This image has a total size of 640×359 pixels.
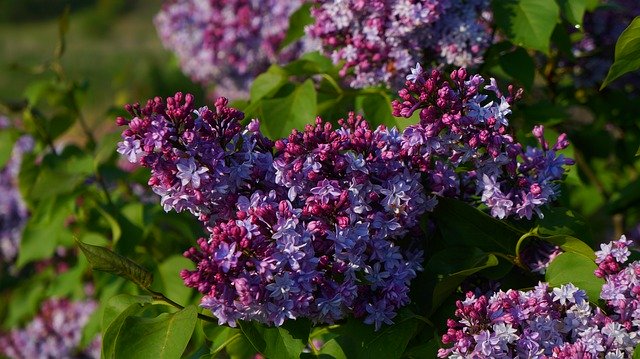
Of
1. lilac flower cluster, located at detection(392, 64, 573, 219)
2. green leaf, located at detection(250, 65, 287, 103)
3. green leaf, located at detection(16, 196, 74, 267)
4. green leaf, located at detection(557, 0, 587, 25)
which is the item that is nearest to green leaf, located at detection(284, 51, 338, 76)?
green leaf, located at detection(250, 65, 287, 103)

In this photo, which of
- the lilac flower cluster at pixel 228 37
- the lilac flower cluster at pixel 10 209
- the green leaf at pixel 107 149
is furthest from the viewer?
the lilac flower cluster at pixel 10 209

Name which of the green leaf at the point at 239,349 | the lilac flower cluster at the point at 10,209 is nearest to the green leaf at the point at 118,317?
the green leaf at the point at 239,349

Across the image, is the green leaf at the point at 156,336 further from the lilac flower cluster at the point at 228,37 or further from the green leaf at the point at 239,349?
the lilac flower cluster at the point at 228,37

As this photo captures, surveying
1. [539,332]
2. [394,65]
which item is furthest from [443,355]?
[394,65]

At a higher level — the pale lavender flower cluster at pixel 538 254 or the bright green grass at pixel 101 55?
the pale lavender flower cluster at pixel 538 254

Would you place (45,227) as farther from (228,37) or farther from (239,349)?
(239,349)

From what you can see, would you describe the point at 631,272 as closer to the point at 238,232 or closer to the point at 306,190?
the point at 306,190

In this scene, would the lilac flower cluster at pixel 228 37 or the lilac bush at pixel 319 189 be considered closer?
the lilac bush at pixel 319 189

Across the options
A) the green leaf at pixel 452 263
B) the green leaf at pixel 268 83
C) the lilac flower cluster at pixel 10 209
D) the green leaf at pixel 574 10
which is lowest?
the lilac flower cluster at pixel 10 209
